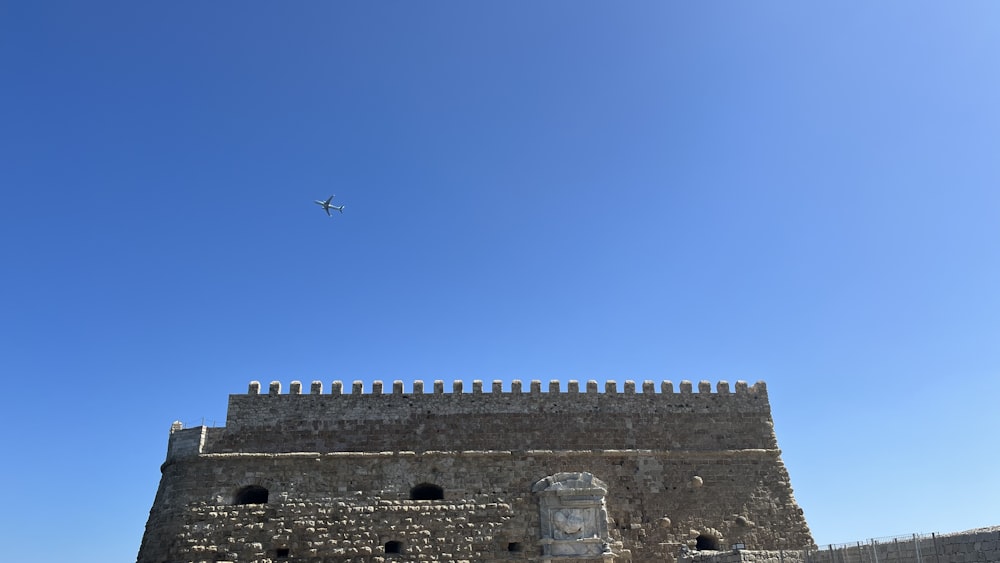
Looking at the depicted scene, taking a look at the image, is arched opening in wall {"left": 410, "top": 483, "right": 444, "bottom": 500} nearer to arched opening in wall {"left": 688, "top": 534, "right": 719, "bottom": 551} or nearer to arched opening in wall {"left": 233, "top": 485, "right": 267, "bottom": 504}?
arched opening in wall {"left": 233, "top": 485, "right": 267, "bottom": 504}

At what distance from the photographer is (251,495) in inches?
746

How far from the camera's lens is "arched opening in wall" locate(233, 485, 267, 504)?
1856cm

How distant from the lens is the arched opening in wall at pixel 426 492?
1882 centimetres

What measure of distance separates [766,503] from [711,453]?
1.83 meters

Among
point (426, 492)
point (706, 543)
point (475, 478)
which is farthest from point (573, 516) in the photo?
point (426, 492)

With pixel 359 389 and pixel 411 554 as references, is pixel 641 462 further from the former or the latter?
pixel 359 389

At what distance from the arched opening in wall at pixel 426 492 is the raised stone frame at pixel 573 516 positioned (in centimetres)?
238

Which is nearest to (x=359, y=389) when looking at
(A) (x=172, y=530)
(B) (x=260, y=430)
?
(B) (x=260, y=430)

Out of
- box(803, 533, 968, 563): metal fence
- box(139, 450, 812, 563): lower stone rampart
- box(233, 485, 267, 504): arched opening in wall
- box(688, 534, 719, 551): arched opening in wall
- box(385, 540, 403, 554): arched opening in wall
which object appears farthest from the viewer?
box(688, 534, 719, 551): arched opening in wall

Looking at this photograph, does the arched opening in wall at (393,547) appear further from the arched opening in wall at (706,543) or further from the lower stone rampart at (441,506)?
the arched opening in wall at (706,543)

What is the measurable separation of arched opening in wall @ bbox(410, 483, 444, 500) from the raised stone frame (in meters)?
2.38

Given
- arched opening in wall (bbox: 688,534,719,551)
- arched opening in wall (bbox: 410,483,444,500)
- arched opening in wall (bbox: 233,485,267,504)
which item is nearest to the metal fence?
arched opening in wall (bbox: 688,534,719,551)

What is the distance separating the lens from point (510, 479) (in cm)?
1895

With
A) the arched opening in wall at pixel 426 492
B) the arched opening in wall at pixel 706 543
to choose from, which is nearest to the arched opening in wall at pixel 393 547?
the arched opening in wall at pixel 426 492
